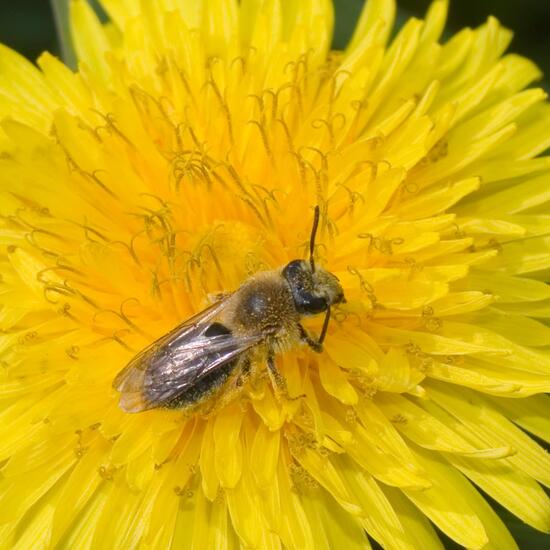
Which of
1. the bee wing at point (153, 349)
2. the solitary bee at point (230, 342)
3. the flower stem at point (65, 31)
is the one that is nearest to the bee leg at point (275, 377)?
the solitary bee at point (230, 342)

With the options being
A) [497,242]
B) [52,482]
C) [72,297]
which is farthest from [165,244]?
[497,242]

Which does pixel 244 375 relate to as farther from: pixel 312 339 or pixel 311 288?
pixel 311 288

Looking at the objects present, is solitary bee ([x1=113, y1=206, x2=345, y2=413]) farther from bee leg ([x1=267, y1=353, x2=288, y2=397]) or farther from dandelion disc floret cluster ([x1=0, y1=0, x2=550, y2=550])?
dandelion disc floret cluster ([x1=0, y1=0, x2=550, y2=550])

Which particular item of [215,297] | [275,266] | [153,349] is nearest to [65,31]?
[275,266]

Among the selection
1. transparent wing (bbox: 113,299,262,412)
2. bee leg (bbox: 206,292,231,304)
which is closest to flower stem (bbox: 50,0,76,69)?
bee leg (bbox: 206,292,231,304)

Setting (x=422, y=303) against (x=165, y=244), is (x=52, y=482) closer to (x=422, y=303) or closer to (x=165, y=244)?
(x=165, y=244)

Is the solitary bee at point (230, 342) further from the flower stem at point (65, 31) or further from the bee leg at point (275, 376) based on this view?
the flower stem at point (65, 31)
